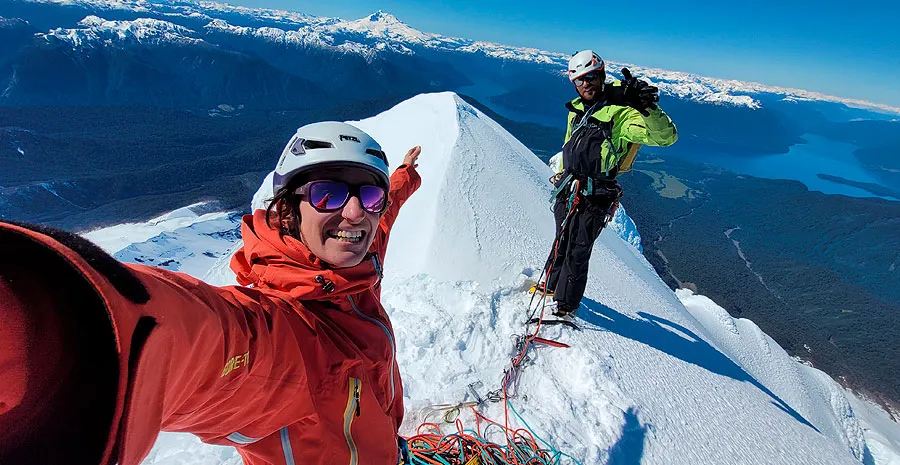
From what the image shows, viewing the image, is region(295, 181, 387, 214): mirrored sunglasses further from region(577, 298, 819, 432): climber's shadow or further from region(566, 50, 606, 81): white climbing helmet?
region(577, 298, 819, 432): climber's shadow

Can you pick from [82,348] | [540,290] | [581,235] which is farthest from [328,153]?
[540,290]

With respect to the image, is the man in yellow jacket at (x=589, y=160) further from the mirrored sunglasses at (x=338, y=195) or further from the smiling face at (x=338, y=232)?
the smiling face at (x=338, y=232)

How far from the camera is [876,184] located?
506ft

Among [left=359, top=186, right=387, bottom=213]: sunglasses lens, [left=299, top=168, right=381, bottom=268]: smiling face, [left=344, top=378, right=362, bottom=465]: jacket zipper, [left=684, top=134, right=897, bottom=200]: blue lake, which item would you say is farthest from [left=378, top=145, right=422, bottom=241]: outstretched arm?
[left=684, top=134, right=897, bottom=200]: blue lake

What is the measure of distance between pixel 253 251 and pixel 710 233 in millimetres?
118135

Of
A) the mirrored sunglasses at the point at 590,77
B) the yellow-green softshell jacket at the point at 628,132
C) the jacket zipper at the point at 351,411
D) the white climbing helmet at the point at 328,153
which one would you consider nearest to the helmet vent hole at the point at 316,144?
the white climbing helmet at the point at 328,153

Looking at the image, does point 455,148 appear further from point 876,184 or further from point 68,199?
point 876,184

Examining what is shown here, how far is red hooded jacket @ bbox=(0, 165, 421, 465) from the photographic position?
0.58m

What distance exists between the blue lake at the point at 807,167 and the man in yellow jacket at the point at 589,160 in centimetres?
18227

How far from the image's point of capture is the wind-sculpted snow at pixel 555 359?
3.41m

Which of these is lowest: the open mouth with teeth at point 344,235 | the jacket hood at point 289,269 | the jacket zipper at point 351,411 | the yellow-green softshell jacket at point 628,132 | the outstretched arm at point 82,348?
the jacket zipper at point 351,411

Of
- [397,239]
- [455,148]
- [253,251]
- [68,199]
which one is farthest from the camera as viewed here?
[68,199]

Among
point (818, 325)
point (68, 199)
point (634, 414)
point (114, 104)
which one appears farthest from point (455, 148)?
point (114, 104)

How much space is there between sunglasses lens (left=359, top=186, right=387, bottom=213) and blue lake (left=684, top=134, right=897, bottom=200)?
18543 centimetres
